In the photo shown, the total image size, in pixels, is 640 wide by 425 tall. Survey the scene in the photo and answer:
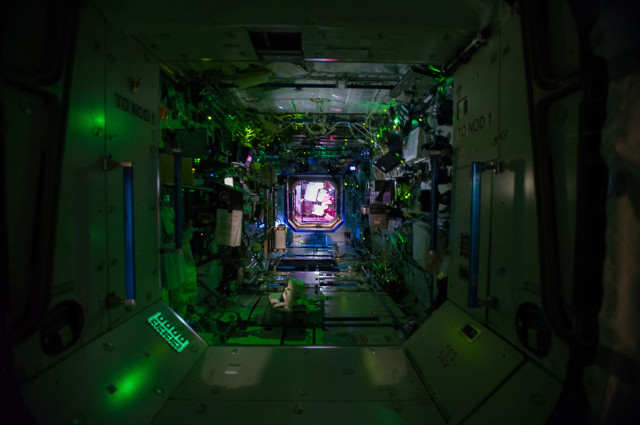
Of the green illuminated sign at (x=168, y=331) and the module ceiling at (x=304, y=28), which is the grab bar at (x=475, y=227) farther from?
the green illuminated sign at (x=168, y=331)

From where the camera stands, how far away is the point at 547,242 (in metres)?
1.29

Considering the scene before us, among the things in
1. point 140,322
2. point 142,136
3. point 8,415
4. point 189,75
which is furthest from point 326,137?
point 8,415

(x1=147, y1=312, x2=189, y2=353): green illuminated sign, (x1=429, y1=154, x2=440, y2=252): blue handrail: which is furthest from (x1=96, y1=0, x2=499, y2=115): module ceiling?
(x1=147, y1=312, x2=189, y2=353): green illuminated sign

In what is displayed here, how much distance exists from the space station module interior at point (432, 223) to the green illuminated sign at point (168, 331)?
20 mm

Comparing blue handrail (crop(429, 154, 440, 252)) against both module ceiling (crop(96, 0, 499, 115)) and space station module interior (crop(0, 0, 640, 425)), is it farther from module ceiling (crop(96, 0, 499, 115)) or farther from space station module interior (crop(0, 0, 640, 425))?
module ceiling (crop(96, 0, 499, 115))

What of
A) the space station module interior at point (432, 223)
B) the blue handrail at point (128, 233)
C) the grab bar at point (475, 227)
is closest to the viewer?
the space station module interior at point (432, 223)

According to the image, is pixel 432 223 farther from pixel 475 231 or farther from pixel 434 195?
pixel 475 231

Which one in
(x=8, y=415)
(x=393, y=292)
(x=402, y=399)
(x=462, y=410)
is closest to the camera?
(x=8, y=415)

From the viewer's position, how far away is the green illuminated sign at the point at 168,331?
7.15 ft

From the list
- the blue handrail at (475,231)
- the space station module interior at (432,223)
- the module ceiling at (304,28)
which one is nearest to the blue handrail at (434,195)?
the space station module interior at (432,223)

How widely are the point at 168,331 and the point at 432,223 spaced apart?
280cm

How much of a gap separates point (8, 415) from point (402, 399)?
2.36m

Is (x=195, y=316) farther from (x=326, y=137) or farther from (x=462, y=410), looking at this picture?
(x=326, y=137)

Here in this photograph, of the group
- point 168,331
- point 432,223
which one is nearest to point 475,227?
point 432,223
